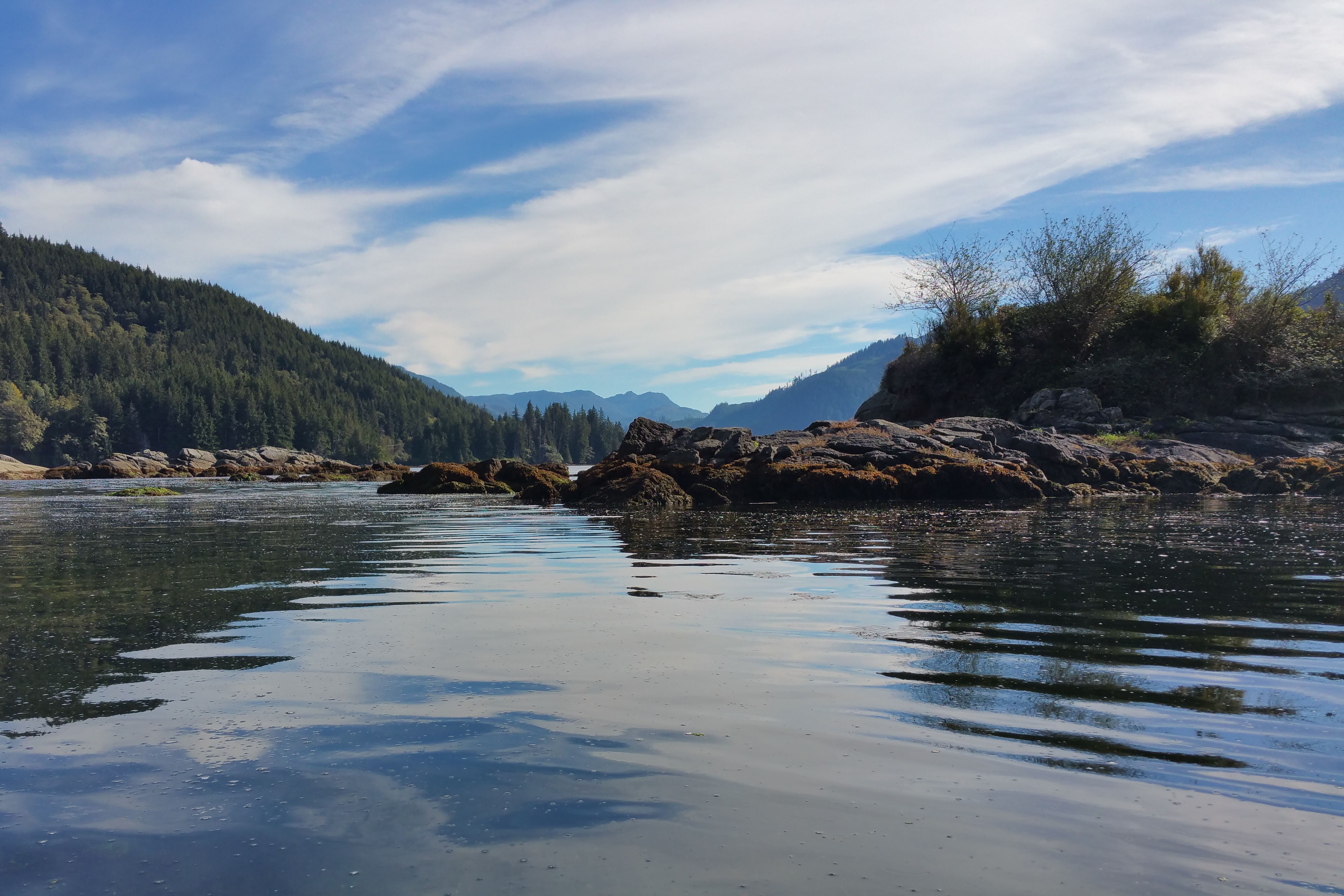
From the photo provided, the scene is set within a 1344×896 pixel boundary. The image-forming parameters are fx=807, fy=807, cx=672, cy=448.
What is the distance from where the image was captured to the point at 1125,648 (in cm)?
519

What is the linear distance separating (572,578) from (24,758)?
5.53 meters

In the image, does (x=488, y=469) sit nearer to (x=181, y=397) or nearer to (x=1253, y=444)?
(x=1253, y=444)

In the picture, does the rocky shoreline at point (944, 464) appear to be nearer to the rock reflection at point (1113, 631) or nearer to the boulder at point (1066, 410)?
the boulder at point (1066, 410)

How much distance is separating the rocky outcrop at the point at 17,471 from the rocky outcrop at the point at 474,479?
53.6 meters

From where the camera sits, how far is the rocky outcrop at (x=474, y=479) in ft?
99.7

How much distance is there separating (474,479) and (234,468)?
166 feet

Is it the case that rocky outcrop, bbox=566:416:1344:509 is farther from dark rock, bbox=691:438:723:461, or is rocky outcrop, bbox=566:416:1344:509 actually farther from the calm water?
the calm water

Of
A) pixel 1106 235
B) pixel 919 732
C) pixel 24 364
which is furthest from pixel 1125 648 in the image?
pixel 24 364

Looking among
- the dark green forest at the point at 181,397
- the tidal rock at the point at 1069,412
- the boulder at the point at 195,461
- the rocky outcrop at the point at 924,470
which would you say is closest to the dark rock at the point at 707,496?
the rocky outcrop at the point at 924,470

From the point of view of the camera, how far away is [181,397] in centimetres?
13275

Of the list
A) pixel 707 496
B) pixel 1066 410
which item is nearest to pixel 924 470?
pixel 707 496

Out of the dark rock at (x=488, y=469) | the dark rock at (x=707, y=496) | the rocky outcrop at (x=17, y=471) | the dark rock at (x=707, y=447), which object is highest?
the dark rock at (x=707, y=447)

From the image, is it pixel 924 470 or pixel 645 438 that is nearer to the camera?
pixel 924 470

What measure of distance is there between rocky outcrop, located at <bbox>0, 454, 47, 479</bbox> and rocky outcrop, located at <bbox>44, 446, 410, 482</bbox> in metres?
1.33
